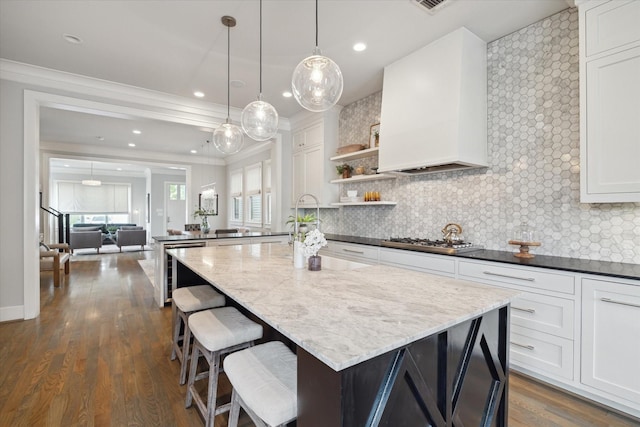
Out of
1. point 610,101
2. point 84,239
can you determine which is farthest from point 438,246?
point 84,239

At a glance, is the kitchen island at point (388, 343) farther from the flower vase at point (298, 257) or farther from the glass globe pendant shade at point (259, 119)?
the glass globe pendant shade at point (259, 119)

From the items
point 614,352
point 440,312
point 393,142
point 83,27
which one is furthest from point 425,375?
point 83,27

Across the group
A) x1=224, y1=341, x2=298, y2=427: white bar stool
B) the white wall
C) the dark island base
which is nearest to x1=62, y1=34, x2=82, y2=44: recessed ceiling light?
the white wall

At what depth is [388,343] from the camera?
845 mm

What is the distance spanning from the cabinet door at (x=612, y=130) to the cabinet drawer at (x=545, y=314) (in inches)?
29.9

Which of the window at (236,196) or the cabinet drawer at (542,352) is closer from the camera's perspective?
the cabinet drawer at (542,352)

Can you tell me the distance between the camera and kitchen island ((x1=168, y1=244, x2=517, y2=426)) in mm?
852

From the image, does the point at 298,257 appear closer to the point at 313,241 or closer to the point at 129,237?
the point at 313,241

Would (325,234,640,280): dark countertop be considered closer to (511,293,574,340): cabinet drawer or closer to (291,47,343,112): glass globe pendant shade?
(511,293,574,340): cabinet drawer

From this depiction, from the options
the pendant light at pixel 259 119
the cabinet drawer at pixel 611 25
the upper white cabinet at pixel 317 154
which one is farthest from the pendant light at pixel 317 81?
the upper white cabinet at pixel 317 154

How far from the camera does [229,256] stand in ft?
7.88

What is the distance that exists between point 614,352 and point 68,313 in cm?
519

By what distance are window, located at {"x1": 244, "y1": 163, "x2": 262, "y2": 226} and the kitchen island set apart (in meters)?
5.70

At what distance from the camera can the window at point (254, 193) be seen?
7271mm
